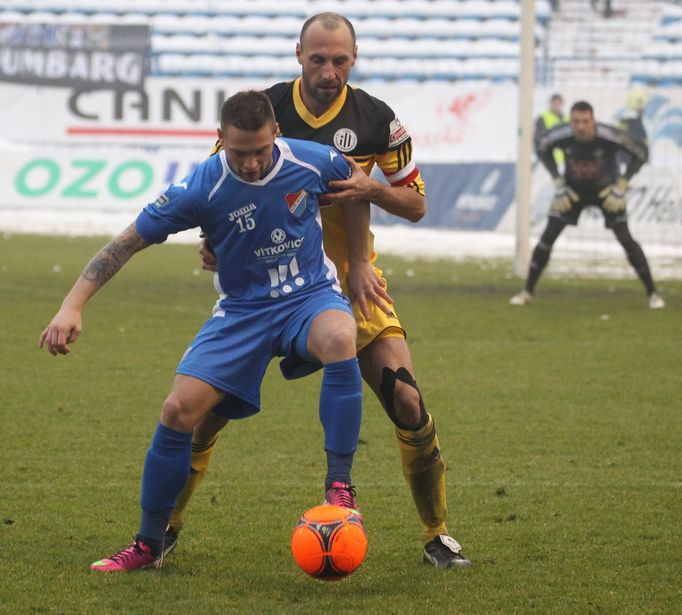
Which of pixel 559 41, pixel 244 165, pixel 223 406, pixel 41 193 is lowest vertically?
pixel 41 193

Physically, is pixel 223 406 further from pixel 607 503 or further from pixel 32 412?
pixel 32 412

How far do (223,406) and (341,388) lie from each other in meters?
0.50

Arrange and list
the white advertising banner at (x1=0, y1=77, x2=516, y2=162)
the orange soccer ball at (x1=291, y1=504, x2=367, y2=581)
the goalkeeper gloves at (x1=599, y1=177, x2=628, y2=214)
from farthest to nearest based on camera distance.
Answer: the white advertising banner at (x1=0, y1=77, x2=516, y2=162)
the goalkeeper gloves at (x1=599, y1=177, x2=628, y2=214)
the orange soccer ball at (x1=291, y1=504, x2=367, y2=581)

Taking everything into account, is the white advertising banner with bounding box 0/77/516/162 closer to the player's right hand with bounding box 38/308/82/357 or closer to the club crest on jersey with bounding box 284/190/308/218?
the club crest on jersey with bounding box 284/190/308/218

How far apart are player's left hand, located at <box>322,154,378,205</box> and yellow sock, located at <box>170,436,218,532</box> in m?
1.03

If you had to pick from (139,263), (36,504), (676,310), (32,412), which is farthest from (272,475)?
(139,263)

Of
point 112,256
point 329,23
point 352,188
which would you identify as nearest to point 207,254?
point 112,256

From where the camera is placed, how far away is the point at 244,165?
4.52 metres

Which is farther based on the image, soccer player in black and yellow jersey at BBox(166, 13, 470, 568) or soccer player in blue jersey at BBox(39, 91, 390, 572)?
soccer player in black and yellow jersey at BBox(166, 13, 470, 568)

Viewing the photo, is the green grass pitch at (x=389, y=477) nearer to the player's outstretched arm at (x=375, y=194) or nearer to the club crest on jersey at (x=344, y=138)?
the player's outstretched arm at (x=375, y=194)

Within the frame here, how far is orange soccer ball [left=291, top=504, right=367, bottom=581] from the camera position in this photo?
14.3 feet

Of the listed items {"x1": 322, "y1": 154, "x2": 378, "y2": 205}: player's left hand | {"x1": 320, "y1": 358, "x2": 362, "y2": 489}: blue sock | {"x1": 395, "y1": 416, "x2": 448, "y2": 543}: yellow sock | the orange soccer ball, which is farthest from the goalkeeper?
the orange soccer ball

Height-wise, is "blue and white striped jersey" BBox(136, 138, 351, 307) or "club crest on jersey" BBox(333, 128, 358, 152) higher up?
"club crest on jersey" BBox(333, 128, 358, 152)

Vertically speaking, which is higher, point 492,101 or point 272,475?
point 272,475
